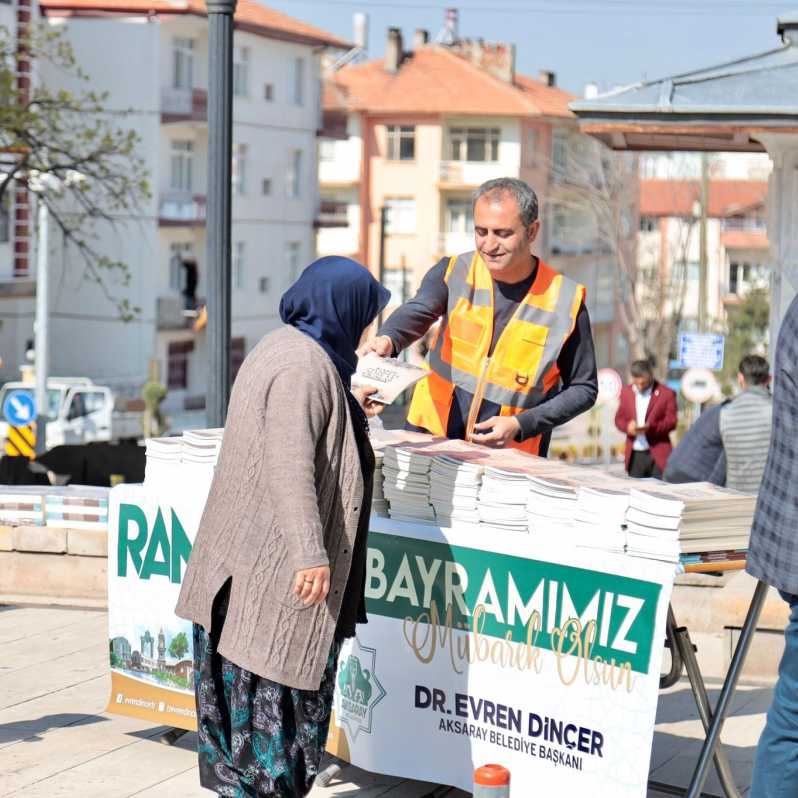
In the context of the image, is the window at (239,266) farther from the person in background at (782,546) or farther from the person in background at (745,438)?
the person in background at (782,546)

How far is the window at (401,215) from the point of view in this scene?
2805 inches

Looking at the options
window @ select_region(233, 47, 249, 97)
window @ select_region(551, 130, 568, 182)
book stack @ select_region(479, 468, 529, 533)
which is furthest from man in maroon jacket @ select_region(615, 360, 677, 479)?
window @ select_region(551, 130, 568, 182)

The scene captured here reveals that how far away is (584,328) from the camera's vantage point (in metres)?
5.82

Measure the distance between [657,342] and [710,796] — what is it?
52710 mm

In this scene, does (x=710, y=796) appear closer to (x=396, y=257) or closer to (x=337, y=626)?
(x=337, y=626)

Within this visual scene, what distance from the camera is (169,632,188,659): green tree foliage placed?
19.7ft

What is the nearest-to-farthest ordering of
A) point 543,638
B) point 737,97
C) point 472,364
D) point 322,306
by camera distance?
point 322,306 < point 543,638 < point 472,364 < point 737,97

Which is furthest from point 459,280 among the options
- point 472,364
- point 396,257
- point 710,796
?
point 396,257

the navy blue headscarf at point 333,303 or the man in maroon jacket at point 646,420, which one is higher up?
the navy blue headscarf at point 333,303

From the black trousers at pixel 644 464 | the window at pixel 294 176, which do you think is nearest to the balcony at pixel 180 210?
the window at pixel 294 176

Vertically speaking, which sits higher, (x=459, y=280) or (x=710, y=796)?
(x=459, y=280)

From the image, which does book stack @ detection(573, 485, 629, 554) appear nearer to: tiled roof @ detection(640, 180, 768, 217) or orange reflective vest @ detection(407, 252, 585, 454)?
orange reflective vest @ detection(407, 252, 585, 454)

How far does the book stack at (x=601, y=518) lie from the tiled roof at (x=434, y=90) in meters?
62.7

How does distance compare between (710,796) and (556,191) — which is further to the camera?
(556,191)
